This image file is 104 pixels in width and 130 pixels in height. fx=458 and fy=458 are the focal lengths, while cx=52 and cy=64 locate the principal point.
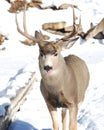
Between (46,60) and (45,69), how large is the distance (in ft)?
0.41

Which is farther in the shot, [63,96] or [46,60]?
[63,96]

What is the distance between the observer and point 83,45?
19609 millimetres

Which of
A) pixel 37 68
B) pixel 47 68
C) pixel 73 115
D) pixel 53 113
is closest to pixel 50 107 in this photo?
pixel 53 113

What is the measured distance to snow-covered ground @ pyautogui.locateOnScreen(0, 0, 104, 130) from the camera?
848 cm

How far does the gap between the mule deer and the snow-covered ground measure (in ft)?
2.73

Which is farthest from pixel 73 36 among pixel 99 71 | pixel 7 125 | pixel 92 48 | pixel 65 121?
pixel 92 48

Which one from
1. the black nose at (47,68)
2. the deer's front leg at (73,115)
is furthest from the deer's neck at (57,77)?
the deer's front leg at (73,115)

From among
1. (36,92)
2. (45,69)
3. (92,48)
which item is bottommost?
(92,48)

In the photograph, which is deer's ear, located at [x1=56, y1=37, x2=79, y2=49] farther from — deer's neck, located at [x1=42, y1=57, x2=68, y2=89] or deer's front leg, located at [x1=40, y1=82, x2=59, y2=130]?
deer's front leg, located at [x1=40, y1=82, x2=59, y2=130]

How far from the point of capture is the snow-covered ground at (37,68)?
8484 mm

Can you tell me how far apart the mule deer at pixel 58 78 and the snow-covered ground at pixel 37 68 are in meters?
0.83

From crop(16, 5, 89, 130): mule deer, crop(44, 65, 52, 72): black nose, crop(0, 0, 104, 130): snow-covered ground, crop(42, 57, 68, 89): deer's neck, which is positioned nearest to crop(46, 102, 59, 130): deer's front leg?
crop(16, 5, 89, 130): mule deer

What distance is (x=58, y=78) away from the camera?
6.45 metres

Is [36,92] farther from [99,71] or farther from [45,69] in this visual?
[45,69]
